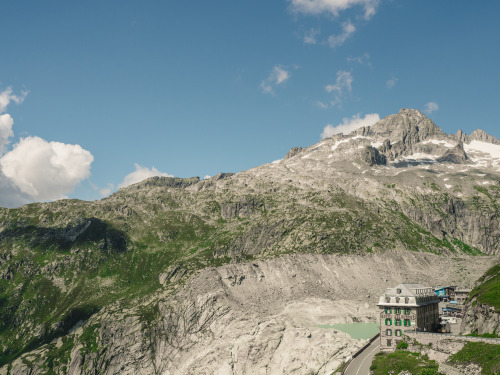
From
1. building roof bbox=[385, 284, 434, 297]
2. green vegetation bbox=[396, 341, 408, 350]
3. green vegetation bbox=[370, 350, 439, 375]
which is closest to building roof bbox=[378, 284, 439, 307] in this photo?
building roof bbox=[385, 284, 434, 297]

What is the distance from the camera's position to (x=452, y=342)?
77625 mm

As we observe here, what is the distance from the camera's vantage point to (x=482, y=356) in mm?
67250

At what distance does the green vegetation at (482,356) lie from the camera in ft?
206

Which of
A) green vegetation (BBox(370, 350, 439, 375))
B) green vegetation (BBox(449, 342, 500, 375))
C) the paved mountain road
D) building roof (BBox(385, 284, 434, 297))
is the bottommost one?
the paved mountain road

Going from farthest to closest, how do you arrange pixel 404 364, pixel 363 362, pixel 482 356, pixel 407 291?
pixel 407 291
pixel 363 362
pixel 404 364
pixel 482 356

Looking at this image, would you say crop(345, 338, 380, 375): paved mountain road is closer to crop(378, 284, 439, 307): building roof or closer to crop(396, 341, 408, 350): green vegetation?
crop(396, 341, 408, 350): green vegetation

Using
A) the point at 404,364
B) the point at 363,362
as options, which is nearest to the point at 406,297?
the point at 363,362

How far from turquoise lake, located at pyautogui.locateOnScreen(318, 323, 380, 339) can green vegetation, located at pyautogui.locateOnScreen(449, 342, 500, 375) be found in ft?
279

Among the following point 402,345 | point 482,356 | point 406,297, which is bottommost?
point 402,345

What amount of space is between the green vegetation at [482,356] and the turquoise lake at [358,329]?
279ft

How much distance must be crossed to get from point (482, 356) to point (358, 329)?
109m

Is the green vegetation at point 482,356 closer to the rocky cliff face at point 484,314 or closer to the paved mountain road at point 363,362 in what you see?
the rocky cliff face at point 484,314

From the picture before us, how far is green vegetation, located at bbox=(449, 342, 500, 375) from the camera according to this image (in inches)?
2471

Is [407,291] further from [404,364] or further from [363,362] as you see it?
[404,364]
